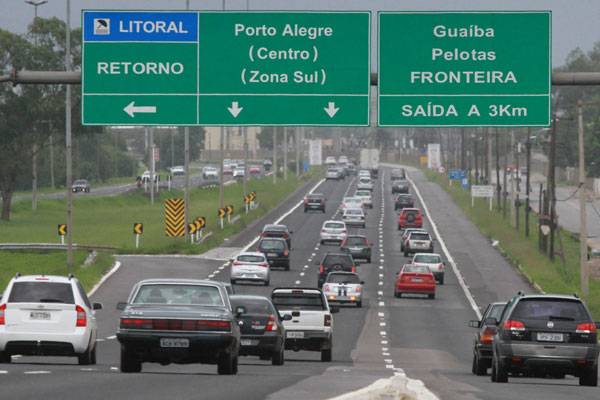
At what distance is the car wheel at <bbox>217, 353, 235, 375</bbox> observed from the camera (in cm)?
2434

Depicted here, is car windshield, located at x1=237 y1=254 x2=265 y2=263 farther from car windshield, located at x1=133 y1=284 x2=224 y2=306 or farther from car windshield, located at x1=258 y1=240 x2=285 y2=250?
car windshield, located at x1=133 y1=284 x2=224 y2=306

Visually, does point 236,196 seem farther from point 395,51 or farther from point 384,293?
point 395,51

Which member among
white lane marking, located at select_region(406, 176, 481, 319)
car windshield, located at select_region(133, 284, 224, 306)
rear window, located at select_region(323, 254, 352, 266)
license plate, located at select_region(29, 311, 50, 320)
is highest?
car windshield, located at select_region(133, 284, 224, 306)

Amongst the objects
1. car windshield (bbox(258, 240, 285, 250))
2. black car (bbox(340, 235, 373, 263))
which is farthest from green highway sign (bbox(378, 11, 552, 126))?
black car (bbox(340, 235, 373, 263))

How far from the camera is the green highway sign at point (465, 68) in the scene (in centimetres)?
2978

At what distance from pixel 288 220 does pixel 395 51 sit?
80.5m

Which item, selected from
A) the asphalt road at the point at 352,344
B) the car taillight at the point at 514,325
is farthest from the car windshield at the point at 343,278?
the car taillight at the point at 514,325

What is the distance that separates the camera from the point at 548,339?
2580 cm

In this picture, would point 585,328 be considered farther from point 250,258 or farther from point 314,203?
point 314,203

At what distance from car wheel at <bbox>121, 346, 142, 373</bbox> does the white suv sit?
2830 mm

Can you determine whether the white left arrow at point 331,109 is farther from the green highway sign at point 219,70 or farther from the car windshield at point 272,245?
the car windshield at point 272,245

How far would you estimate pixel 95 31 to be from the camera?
30.6m

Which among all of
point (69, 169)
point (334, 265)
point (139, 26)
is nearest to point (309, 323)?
point (139, 26)

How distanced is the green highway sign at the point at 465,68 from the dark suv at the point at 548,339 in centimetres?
493
